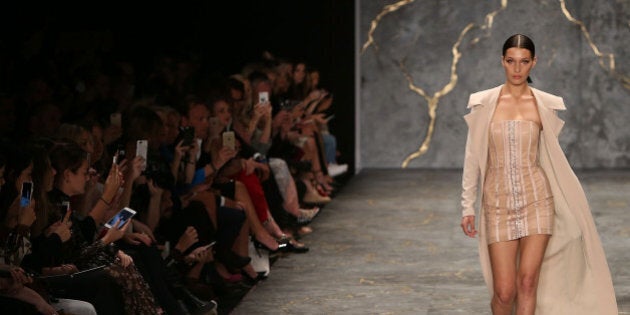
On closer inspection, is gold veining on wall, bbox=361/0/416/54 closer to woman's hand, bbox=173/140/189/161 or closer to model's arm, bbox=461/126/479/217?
woman's hand, bbox=173/140/189/161

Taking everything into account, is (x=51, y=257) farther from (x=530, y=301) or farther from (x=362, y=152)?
(x=362, y=152)

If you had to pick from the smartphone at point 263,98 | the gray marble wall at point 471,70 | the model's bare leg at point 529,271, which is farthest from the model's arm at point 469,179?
the gray marble wall at point 471,70

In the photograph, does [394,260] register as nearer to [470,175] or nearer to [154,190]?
[154,190]

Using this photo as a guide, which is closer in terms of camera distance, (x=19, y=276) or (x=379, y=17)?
(x=19, y=276)

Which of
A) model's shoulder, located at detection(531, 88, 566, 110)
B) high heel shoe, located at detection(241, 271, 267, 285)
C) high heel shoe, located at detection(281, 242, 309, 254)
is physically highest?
model's shoulder, located at detection(531, 88, 566, 110)

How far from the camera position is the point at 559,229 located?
12.4 feet

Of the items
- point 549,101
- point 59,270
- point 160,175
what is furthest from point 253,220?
point 549,101

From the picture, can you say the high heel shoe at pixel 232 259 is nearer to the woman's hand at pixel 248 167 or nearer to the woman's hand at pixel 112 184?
the woman's hand at pixel 248 167

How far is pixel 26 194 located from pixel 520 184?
4.86 ft

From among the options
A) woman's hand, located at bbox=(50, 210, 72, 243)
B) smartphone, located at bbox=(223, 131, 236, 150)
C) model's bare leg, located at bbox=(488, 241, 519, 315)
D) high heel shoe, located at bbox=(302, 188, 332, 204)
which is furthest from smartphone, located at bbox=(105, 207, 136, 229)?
high heel shoe, located at bbox=(302, 188, 332, 204)

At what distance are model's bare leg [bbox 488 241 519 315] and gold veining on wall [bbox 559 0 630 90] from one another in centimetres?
697

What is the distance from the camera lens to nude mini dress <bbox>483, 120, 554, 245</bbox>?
3736 mm

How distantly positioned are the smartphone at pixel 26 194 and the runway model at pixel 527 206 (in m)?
1.34

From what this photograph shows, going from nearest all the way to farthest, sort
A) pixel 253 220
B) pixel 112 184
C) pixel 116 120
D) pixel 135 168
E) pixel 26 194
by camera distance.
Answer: pixel 26 194 < pixel 112 184 < pixel 135 168 < pixel 116 120 < pixel 253 220
